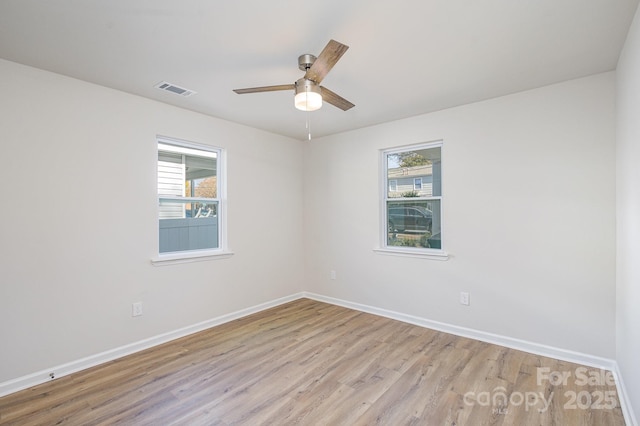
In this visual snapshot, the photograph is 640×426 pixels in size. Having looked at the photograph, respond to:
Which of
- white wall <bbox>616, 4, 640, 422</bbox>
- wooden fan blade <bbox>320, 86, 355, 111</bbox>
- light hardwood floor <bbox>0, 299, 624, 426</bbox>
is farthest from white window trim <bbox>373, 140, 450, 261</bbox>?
wooden fan blade <bbox>320, 86, 355, 111</bbox>

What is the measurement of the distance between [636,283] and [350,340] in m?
2.32

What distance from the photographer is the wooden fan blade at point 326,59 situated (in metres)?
1.77

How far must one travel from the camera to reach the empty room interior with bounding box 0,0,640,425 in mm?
2027

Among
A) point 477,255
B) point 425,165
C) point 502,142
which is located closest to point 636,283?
point 477,255

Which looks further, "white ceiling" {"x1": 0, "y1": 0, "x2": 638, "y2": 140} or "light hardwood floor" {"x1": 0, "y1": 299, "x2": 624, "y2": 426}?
"light hardwood floor" {"x1": 0, "y1": 299, "x2": 624, "y2": 426}

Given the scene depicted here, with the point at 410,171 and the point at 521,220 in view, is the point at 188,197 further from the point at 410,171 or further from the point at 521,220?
the point at 521,220

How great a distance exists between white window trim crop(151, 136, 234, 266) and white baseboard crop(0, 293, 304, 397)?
2.47ft

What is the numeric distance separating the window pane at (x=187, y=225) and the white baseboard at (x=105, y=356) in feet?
2.92

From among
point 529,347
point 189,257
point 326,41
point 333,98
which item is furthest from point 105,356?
point 529,347

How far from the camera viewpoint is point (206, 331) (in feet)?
11.6

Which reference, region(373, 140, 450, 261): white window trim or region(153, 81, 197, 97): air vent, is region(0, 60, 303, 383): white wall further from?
region(373, 140, 450, 261): white window trim

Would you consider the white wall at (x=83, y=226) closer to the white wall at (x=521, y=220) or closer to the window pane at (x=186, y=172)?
the window pane at (x=186, y=172)

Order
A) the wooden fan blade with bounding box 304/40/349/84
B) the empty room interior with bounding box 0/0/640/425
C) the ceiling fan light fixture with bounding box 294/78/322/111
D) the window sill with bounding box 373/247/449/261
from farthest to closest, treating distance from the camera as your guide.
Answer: the window sill with bounding box 373/247/449/261
the ceiling fan light fixture with bounding box 294/78/322/111
the empty room interior with bounding box 0/0/640/425
the wooden fan blade with bounding box 304/40/349/84

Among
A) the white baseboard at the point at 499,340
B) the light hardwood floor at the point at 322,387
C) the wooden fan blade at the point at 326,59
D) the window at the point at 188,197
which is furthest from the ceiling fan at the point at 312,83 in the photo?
the white baseboard at the point at 499,340
